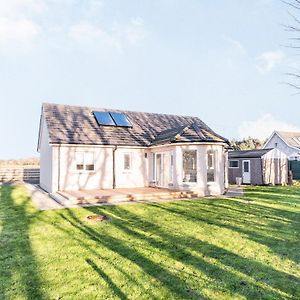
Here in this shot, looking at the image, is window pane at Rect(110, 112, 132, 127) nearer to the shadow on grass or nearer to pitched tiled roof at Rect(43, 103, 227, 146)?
pitched tiled roof at Rect(43, 103, 227, 146)

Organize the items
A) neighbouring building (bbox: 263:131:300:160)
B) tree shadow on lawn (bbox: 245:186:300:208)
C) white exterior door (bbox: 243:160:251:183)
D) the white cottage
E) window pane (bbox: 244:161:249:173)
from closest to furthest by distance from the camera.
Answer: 1. tree shadow on lawn (bbox: 245:186:300:208)
2. the white cottage
3. white exterior door (bbox: 243:160:251:183)
4. window pane (bbox: 244:161:249:173)
5. neighbouring building (bbox: 263:131:300:160)

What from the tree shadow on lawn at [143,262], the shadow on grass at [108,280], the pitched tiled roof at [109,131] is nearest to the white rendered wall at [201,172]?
the pitched tiled roof at [109,131]

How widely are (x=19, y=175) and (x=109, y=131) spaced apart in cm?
1666

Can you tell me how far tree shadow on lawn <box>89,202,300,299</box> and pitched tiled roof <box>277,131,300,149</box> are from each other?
38504 mm

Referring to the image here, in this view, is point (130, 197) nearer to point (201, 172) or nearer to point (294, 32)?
point (201, 172)

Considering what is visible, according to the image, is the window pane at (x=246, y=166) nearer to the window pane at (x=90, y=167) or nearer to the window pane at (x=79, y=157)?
the window pane at (x=90, y=167)

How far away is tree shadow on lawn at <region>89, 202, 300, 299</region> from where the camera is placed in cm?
495

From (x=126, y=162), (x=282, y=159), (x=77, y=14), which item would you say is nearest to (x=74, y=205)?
(x=126, y=162)

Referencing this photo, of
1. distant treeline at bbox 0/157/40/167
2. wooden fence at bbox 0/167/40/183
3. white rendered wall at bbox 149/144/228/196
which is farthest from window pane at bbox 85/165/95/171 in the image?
distant treeline at bbox 0/157/40/167

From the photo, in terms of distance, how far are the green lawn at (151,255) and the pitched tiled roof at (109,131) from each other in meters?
7.62

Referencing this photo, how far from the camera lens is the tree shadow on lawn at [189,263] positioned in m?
4.92

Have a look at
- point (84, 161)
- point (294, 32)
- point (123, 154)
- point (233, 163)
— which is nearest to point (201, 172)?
point (123, 154)

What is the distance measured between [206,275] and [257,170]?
24399 mm

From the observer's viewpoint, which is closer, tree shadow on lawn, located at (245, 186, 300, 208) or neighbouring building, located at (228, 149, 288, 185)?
tree shadow on lawn, located at (245, 186, 300, 208)
